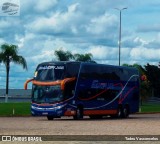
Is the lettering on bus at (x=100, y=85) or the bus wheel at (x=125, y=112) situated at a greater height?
the lettering on bus at (x=100, y=85)

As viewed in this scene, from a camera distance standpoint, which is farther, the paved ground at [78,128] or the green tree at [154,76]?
the green tree at [154,76]

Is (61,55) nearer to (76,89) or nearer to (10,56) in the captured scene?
(10,56)

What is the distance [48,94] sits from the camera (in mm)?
34562

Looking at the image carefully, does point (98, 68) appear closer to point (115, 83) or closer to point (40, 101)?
point (115, 83)

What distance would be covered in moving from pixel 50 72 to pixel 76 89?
2044 mm

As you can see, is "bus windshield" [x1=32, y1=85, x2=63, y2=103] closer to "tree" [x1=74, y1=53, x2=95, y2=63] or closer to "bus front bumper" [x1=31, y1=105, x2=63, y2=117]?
"bus front bumper" [x1=31, y1=105, x2=63, y2=117]

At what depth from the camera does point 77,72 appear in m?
34.9

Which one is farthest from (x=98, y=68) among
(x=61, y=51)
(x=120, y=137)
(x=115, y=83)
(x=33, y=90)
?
(x=61, y=51)

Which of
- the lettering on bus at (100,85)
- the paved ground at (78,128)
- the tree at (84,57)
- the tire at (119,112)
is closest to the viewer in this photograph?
the paved ground at (78,128)

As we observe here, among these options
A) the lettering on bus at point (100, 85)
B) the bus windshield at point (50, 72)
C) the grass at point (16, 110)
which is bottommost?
the grass at point (16, 110)

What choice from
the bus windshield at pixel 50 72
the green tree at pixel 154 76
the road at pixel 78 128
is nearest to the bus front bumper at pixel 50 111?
the bus windshield at pixel 50 72

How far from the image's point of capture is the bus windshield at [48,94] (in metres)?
34.3

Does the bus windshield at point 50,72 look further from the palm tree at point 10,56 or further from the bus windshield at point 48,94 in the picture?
the palm tree at point 10,56

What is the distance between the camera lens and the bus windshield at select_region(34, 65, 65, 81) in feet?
112
